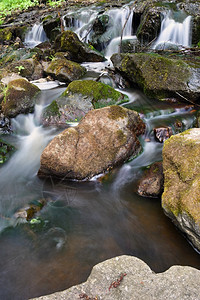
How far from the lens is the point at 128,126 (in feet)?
16.9

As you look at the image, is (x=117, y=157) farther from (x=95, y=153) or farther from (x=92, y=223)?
(x=92, y=223)

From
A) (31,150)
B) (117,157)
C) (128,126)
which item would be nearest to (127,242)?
(117,157)

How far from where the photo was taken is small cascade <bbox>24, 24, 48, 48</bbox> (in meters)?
15.5

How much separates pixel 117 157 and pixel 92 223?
1591 mm

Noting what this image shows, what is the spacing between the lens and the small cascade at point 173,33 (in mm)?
11000

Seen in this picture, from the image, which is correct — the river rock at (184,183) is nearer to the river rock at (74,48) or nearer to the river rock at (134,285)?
the river rock at (134,285)

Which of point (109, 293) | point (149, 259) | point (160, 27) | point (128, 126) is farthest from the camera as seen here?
point (160, 27)

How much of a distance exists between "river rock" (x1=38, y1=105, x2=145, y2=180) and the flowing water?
226 mm

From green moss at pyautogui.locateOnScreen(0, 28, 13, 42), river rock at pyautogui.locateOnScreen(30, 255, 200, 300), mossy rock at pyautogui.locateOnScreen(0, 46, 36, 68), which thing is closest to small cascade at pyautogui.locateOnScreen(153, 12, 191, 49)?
mossy rock at pyautogui.locateOnScreen(0, 46, 36, 68)

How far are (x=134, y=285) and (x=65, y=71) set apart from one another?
830 cm

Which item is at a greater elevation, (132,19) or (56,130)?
(132,19)

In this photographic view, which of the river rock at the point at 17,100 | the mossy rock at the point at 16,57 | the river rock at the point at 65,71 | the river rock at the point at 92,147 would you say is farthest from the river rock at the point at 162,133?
the mossy rock at the point at 16,57

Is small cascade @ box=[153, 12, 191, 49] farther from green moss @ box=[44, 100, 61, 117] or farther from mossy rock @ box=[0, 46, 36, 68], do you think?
green moss @ box=[44, 100, 61, 117]

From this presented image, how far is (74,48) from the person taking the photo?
10.8m
